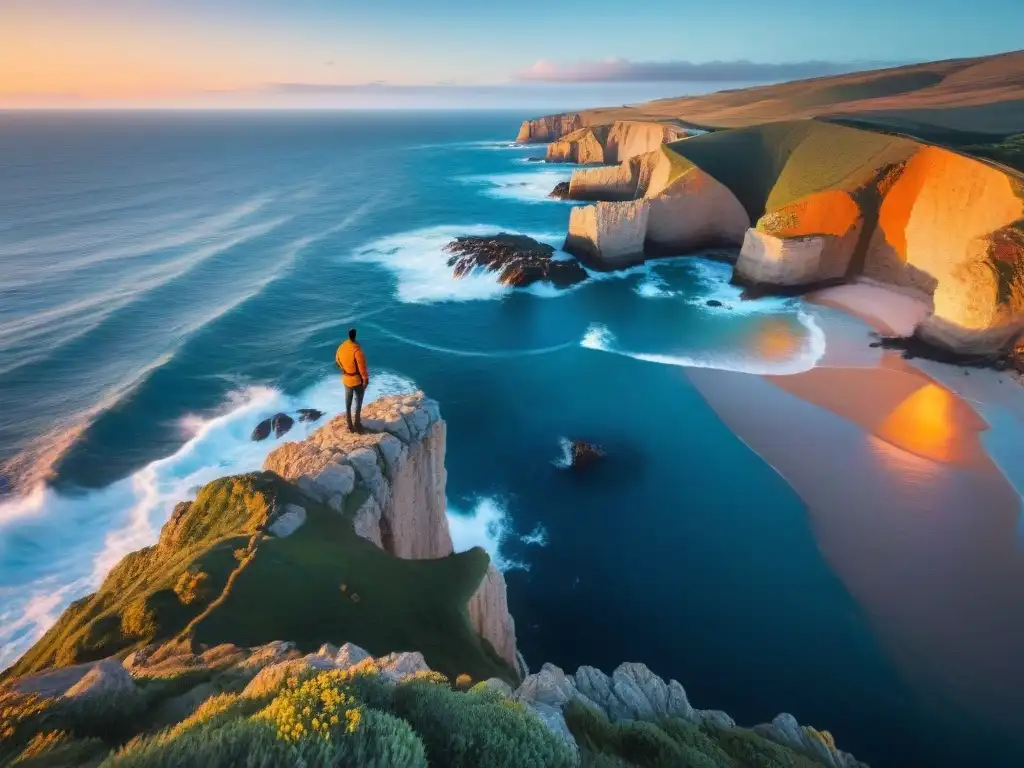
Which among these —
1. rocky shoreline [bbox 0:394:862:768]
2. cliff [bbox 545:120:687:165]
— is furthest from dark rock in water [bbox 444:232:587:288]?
cliff [bbox 545:120:687:165]

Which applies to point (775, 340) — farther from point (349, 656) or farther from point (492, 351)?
point (349, 656)

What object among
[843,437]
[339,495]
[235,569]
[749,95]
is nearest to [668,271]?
[843,437]

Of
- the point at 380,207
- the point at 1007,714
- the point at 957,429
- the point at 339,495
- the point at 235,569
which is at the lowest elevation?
the point at 380,207

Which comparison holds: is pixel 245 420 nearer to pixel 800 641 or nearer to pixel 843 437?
pixel 800 641

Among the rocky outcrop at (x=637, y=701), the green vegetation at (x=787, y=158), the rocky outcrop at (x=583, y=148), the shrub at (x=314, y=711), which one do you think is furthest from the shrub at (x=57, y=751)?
the rocky outcrop at (x=583, y=148)

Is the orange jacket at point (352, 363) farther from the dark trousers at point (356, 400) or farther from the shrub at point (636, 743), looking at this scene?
the shrub at point (636, 743)

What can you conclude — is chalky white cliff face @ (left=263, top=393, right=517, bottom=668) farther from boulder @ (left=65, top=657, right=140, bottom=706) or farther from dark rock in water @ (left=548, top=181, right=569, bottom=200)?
dark rock in water @ (left=548, top=181, right=569, bottom=200)
